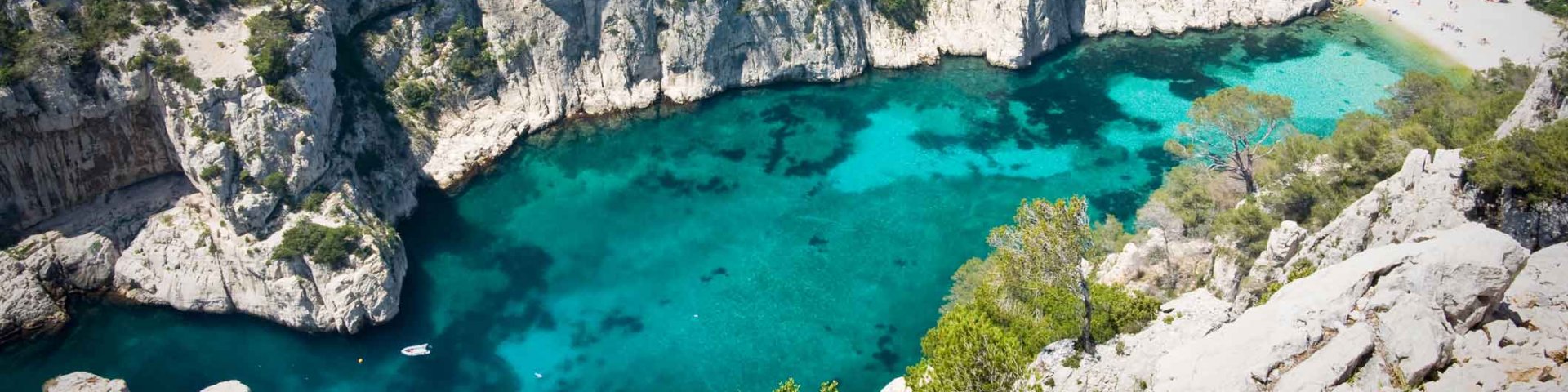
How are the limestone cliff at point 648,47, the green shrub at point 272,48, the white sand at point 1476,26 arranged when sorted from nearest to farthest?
the green shrub at point 272,48 → the limestone cliff at point 648,47 → the white sand at point 1476,26

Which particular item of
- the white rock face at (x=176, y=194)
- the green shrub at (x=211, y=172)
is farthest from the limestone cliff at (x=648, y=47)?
the green shrub at (x=211, y=172)

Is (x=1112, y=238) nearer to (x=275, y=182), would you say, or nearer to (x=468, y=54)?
(x=275, y=182)

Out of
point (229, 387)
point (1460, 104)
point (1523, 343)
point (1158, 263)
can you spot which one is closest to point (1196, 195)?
point (1158, 263)

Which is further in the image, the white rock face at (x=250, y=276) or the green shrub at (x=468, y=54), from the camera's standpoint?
the green shrub at (x=468, y=54)

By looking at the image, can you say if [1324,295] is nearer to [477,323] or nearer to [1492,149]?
[1492,149]

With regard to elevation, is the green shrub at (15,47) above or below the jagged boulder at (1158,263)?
above

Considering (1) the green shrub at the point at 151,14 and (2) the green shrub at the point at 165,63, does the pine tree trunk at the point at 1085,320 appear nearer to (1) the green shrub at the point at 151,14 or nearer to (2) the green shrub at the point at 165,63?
(2) the green shrub at the point at 165,63
